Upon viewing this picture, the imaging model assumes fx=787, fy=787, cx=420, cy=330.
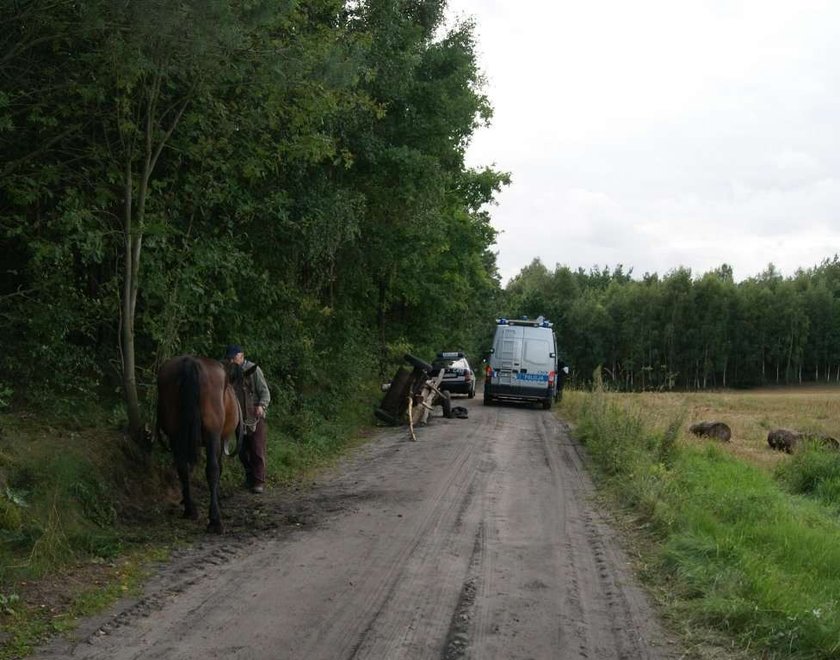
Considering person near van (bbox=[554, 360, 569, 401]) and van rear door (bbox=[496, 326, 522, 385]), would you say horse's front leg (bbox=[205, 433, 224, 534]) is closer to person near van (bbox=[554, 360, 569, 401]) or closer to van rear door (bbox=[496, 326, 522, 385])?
van rear door (bbox=[496, 326, 522, 385])

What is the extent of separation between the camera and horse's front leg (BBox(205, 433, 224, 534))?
7953mm

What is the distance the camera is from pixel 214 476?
820 cm

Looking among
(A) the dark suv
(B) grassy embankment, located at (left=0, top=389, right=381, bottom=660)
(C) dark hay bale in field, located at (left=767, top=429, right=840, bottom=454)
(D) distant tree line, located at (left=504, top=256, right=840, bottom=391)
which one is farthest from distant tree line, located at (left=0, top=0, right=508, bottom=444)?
(D) distant tree line, located at (left=504, top=256, right=840, bottom=391)

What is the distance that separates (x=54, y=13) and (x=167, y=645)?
6.61 m

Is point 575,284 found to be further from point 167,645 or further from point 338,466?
point 167,645

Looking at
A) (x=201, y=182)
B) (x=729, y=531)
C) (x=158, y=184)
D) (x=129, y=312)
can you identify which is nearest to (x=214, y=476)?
(x=129, y=312)

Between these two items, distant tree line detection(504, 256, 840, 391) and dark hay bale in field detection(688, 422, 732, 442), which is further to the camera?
distant tree line detection(504, 256, 840, 391)

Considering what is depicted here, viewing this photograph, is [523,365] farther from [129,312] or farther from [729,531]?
[129,312]

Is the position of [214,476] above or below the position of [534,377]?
below

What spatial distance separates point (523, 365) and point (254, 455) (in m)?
16.6

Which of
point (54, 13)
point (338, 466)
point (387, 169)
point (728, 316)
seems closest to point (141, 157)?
point (54, 13)

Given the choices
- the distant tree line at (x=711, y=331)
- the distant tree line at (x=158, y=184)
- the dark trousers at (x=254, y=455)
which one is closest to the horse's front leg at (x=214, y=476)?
the distant tree line at (x=158, y=184)

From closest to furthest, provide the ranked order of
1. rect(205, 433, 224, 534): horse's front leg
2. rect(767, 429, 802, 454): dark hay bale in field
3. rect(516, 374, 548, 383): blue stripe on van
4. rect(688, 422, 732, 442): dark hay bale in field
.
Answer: rect(205, 433, 224, 534): horse's front leg, rect(767, 429, 802, 454): dark hay bale in field, rect(688, 422, 732, 442): dark hay bale in field, rect(516, 374, 548, 383): blue stripe on van

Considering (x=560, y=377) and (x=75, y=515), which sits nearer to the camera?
(x=75, y=515)
